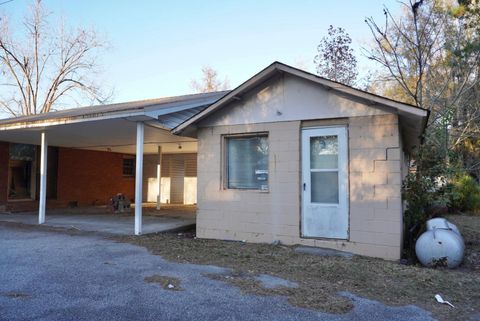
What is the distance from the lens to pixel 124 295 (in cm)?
443

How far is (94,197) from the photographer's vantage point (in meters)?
17.2

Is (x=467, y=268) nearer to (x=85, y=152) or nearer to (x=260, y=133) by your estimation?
(x=260, y=133)

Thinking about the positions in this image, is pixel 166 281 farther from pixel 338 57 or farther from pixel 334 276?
pixel 338 57

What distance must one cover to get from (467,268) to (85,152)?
15.3 m

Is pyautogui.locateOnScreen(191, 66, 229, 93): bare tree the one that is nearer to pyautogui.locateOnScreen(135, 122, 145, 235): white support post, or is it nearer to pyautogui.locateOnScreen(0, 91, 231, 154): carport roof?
pyautogui.locateOnScreen(0, 91, 231, 154): carport roof

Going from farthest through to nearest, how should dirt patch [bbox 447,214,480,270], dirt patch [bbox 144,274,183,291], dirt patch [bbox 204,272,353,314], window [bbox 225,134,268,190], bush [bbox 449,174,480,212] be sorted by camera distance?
bush [bbox 449,174,480,212], window [bbox 225,134,268,190], dirt patch [bbox 447,214,480,270], dirt patch [bbox 144,274,183,291], dirt patch [bbox 204,272,353,314]

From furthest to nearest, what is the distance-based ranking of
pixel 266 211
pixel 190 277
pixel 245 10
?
1. pixel 245 10
2. pixel 266 211
3. pixel 190 277

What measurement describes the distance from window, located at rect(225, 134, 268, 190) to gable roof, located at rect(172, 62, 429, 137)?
880 millimetres

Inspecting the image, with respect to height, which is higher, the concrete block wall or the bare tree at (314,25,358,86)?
the bare tree at (314,25,358,86)

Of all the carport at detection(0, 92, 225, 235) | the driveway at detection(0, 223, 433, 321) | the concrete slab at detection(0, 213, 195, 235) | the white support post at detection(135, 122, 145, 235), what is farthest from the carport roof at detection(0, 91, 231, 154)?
the driveway at detection(0, 223, 433, 321)

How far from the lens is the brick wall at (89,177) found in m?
A: 15.9

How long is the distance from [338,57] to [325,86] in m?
16.2

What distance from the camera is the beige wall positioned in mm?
6637

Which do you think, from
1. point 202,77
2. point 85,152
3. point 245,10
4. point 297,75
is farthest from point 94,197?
point 202,77
